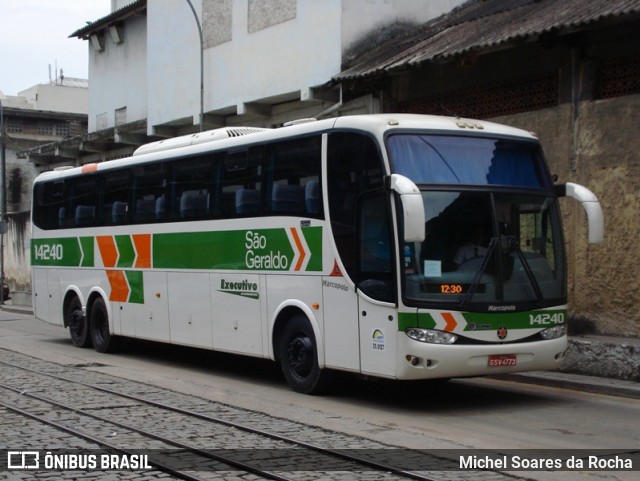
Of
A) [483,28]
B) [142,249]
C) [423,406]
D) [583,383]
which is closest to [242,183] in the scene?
[142,249]

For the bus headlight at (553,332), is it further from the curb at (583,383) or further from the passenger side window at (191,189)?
the passenger side window at (191,189)

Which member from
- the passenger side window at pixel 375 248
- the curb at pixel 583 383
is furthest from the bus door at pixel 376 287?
the curb at pixel 583 383

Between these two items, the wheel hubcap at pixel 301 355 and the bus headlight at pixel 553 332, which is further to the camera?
the wheel hubcap at pixel 301 355

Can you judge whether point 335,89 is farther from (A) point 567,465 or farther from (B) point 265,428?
(A) point 567,465

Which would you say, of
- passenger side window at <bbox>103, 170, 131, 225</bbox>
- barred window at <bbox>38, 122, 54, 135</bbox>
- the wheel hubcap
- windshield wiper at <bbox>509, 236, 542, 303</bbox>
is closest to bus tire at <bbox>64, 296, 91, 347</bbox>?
passenger side window at <bbox>103, 170, 131, 225</bbox>

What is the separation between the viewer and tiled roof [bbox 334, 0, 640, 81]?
46.5 feet

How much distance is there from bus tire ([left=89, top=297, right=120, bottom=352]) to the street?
83 centimetres

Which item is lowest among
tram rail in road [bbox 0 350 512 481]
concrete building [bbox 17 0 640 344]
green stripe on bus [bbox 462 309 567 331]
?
tram rail in road [bbox 0 350 512 481]

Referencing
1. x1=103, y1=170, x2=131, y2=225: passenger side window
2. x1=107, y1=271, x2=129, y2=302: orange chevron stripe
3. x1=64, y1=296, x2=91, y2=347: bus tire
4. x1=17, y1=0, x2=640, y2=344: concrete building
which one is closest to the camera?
x1=17, y1=0, x2=640, y2=344: concrete building

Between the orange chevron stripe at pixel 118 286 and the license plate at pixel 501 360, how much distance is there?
307 inches

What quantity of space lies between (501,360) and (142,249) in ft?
23.7

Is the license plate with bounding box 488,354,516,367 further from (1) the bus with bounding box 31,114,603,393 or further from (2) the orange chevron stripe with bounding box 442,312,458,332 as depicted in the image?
(2) the orange chevron stripe with bounding box 442,312,458,332

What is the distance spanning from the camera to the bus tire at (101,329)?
57.3 feet

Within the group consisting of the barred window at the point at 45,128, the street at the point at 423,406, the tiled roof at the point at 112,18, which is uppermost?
the tiled roof at the point at 112,18
